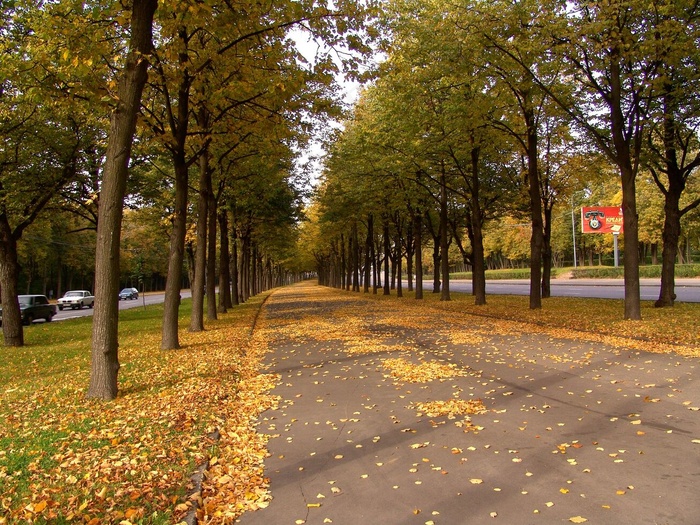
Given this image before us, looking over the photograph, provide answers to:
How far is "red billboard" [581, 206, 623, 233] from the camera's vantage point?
4397cm

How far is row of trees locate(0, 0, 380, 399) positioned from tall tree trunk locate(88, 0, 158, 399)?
14 mm

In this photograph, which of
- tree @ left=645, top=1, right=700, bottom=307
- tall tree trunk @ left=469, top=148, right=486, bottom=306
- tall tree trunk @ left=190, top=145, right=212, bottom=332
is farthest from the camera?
tall tree trunk @ left=469, top=148, right=486, bottom=306

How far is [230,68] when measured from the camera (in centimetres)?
1003

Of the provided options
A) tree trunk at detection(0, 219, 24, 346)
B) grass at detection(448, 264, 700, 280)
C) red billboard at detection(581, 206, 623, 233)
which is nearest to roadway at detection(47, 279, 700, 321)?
grass at detection(448, 264, 700, 280)

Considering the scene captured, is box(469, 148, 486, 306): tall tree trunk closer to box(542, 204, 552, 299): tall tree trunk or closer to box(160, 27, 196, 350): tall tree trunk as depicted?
box(542, 204, 552, 299): tall tree trunk

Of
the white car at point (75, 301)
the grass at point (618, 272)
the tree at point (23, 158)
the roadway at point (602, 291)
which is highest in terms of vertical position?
the tree at point (23, 158)

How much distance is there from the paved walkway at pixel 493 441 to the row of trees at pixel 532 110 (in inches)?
242

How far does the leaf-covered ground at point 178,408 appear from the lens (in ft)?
12.1

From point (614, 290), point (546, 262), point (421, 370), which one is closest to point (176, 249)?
point (421, 370)

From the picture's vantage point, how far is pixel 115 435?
5.09m

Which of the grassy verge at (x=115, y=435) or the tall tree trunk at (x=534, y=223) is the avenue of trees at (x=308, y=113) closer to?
the tall tree trunk at (x=534, y=223)

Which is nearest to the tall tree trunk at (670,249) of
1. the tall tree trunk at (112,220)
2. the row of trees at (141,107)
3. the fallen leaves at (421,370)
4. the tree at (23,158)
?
the fallen leaves at (421,370)

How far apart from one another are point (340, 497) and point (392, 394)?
9.76 ft

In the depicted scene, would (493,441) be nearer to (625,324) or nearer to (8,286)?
(625,324)
